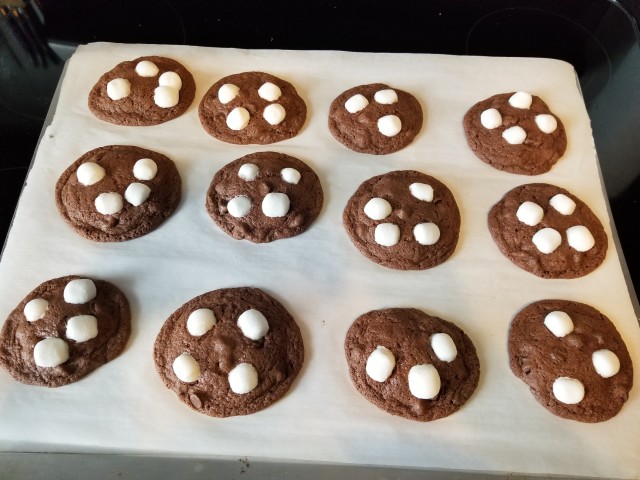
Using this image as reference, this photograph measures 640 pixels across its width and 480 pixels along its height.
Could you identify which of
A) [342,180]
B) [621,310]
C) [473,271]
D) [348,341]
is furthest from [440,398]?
[342,180]

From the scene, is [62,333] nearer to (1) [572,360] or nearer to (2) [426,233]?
(2) [426,233]

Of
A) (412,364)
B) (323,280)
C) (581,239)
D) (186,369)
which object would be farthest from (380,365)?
(581,239)

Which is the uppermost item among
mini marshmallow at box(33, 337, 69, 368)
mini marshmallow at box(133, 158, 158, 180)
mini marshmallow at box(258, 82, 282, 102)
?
mini marshmallow at box(258, 82, 282, 102)

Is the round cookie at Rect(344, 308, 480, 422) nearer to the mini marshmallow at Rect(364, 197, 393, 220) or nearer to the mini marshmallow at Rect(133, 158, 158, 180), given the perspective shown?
the mini marshmallow at Rect(364, 197, 393, 220)

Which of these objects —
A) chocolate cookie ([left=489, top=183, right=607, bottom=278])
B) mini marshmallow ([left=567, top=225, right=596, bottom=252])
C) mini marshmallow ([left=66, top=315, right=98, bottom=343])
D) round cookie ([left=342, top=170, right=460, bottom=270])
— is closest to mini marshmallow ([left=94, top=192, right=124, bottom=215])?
mini marshmallow ([left=66, top=315, right=98, bottom=343])

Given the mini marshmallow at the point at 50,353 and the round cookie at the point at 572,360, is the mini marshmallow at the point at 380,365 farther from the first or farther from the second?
the mini marshmallow at the point at 50,353

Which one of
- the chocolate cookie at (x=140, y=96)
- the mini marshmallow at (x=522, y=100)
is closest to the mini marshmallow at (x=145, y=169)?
the chocolate cookie at (x=140, y=96)

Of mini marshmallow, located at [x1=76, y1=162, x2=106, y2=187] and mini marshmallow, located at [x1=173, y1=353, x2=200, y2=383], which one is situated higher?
mini marshmallow, located at [x1=76, y1=162, x2=106, y2=187]
